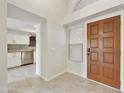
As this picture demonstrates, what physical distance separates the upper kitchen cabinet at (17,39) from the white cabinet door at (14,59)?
911mm

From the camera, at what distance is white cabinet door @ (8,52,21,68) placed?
18.2ft

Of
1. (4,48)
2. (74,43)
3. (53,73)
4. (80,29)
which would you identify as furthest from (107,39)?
(4,48)

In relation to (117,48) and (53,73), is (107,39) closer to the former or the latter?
(117,48)

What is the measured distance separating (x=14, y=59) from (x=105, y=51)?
488 centimetres

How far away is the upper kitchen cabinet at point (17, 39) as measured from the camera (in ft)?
20.3

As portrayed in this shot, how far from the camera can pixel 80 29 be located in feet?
13.5

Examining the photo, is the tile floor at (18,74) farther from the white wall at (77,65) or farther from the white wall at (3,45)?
the white wall at (3,45)

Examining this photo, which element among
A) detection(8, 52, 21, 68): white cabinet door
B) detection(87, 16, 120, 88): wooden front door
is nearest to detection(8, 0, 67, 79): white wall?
detection(87, 16, 120, 88): wooden front door

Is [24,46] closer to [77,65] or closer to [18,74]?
[18,74]

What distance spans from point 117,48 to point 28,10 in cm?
265

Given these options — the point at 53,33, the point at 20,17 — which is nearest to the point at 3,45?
the point at 20,17

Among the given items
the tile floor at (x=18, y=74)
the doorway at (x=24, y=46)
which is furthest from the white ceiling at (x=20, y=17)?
the tile floor at (x=18, y=74)

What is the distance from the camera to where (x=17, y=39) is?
6.63 meters

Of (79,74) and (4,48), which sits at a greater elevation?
(4,48)
